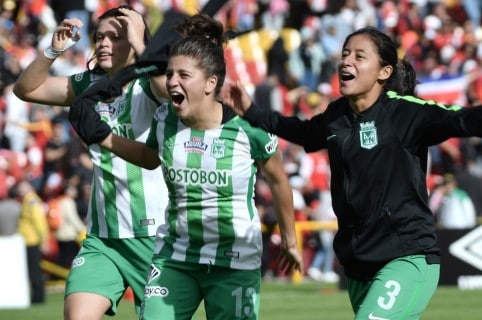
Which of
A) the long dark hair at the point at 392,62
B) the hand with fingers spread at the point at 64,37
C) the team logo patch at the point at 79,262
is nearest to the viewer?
the long dark hair at the point at 392,62

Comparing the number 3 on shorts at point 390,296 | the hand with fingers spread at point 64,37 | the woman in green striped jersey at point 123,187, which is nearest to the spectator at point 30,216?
the hand with fingers spread at point 64,37

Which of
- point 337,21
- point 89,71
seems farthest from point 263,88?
point 89,71

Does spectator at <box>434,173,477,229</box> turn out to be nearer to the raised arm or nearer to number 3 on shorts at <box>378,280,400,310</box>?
the raised arm

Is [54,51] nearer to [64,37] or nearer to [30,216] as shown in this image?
[64,37]

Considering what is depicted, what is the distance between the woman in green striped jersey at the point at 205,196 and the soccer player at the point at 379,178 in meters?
0.19

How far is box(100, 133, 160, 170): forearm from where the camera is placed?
754 cm

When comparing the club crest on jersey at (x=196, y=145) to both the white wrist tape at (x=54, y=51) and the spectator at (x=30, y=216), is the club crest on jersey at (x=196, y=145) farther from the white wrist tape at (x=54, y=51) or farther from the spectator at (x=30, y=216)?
the spectator at (x=30, y=216)

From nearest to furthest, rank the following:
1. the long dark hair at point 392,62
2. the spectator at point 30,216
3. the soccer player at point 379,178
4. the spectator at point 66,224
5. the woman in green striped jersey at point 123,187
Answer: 1. the soccer player at point 379,178
2. the long dark hair at point 392,62
3. the woman in green striped jersey at point 123,187
4. the spectator at point 30,216
5. the spectator at point 66,224

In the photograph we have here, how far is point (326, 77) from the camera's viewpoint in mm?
26500

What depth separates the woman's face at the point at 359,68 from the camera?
23.2 feet

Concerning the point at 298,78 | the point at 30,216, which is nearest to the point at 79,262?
the point at 30,216

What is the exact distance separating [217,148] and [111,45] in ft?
4.21

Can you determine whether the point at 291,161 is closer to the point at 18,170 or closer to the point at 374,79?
the point at 18,170

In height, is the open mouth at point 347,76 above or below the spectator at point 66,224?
above
